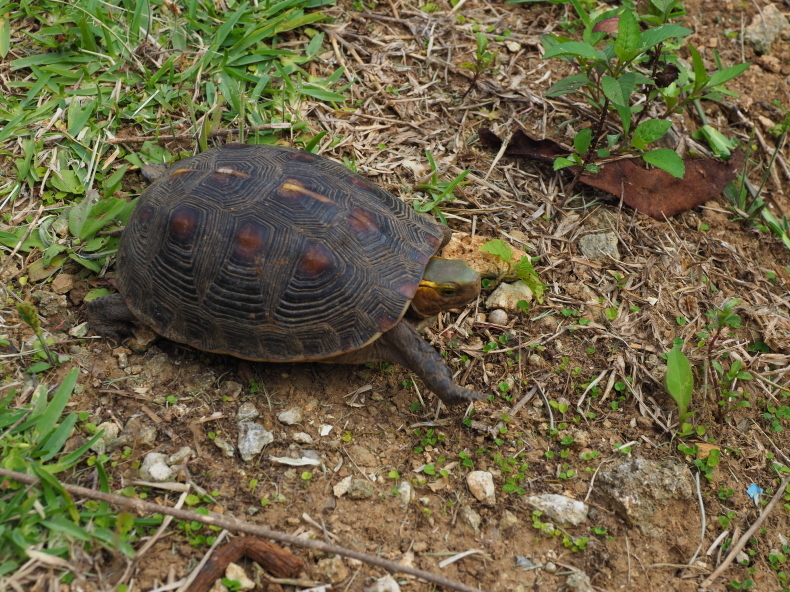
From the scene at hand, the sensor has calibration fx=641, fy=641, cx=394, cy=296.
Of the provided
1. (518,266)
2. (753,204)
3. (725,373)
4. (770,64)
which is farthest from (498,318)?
(770,64)

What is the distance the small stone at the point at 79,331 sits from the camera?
3.77 metres

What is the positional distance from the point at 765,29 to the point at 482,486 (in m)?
5.04

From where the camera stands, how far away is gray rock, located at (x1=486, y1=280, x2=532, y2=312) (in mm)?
Result: 4133

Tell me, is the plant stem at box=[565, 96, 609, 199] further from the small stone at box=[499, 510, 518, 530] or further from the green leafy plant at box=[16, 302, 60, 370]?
the green leafy plant at box=[16, 302, 60, 370]

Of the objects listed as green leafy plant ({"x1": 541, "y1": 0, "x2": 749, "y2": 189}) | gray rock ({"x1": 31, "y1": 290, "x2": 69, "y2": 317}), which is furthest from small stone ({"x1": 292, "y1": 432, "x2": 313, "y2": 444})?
green leafy plant ({"x1": 541, "y1": 0, "x2": 749, "y2": 189})

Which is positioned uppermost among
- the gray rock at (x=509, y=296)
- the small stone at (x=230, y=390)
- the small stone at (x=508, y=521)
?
the gray rock at (x=509, y=296)

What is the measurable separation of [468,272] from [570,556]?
1553mm

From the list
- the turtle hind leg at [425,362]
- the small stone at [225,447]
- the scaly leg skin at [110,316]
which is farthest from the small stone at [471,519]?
the scaly leg skin at [110,316]

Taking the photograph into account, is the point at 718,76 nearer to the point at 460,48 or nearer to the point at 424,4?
the point at 460,48

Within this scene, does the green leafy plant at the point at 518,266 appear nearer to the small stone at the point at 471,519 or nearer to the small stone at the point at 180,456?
the small stone at the point at 471,519

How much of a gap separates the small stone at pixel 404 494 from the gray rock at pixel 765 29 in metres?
5.08

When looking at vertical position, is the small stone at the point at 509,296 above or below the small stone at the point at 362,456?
above

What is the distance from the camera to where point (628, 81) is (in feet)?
14.0

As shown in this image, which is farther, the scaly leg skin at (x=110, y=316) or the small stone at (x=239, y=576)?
the scaly leg skin at (x=110, y=316)
